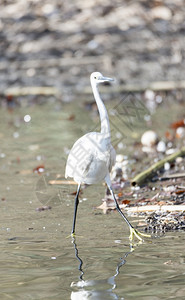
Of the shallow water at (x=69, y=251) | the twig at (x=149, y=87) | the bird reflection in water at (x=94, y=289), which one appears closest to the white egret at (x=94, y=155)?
the shallow water at (x=69, y=251)

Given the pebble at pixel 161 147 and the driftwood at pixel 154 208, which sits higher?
the pebble at pixel 161 147

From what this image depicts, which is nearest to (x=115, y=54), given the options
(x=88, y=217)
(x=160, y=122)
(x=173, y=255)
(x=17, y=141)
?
(x=160, y=122)

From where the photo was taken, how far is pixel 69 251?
228 inches

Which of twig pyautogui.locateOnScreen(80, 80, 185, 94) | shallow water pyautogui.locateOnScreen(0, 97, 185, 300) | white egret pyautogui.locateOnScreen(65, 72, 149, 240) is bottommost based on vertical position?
shallow water pyautogui.locateOnScreen(0, 97, 185, 300)

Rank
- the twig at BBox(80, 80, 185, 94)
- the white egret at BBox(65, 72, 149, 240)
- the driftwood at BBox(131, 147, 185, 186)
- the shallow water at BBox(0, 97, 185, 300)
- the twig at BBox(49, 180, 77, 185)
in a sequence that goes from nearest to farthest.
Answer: the shallow water at BBox(0, 97, 185, 300), the white egret at BBox(65, 72, 149, 240), the driftwood at BBox(131, 147, 185, 186), the twig at BBox(49, 180, 77, 185), the twig at BBox(80, 80, 185, 94)

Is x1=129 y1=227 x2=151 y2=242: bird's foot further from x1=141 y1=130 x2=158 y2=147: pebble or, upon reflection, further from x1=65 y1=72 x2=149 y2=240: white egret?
x1=141 y1=130 x2=158 y2=147: pebble

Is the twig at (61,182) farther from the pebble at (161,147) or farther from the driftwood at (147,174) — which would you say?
the pebble at (161,147)

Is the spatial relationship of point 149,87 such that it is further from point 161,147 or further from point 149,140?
point 161,147

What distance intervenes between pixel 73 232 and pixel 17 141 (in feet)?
20.0

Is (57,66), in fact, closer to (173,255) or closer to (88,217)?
(88,217)

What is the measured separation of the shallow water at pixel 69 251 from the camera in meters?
4.71

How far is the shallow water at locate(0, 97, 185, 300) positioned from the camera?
15.5 feet

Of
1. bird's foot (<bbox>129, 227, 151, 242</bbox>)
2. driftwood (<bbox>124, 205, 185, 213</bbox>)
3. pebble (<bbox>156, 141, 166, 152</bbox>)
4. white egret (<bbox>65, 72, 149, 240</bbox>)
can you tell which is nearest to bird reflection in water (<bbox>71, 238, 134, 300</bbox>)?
bird's foot (<bbox>129, 227, 151, 242</bbox>)

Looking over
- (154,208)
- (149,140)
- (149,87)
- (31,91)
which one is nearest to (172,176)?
(154,208)
